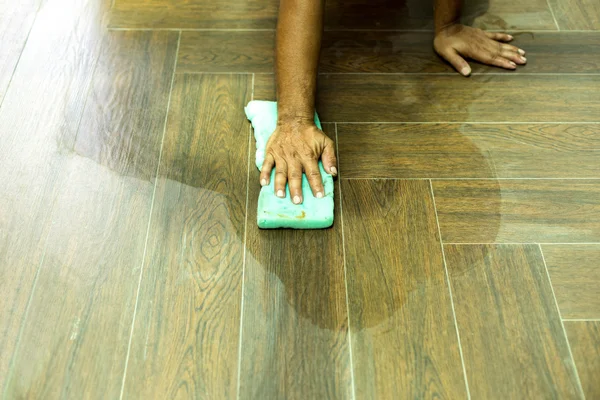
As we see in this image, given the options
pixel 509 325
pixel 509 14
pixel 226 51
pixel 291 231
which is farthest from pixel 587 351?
pixel 226 51

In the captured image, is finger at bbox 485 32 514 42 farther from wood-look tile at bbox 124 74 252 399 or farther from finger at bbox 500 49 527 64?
wood-look tile at bbox 124 74 252 399

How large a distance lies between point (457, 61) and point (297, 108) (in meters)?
0.52

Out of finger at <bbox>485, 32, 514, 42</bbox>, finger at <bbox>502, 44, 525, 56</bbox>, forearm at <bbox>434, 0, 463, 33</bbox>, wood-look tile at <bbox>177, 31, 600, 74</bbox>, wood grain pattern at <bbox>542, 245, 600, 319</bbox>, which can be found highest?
forearm at <bbox>434, 0, 463, 33</bbox>

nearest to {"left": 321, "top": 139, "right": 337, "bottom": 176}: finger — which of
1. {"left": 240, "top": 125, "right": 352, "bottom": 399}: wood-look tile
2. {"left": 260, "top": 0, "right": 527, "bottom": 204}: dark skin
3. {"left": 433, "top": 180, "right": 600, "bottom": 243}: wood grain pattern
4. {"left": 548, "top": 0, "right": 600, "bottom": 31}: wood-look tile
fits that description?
{"left": 260, "top": 0, "right": 527, "bottom": 204}: dark skin

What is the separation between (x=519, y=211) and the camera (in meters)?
1.29

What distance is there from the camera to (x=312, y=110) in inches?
53.8

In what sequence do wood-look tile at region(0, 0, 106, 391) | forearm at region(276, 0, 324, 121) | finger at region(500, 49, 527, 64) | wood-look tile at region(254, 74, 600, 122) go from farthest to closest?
finger at region(500, 49, 527, 64), wood-look tile at region(254, 74, 600, 122), forearm at region(276, 0, 324, 121), wood-look tile at region(0, 0, 106, 391)

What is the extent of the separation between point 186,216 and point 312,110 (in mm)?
403

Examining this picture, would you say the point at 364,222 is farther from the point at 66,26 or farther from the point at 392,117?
the point at 66,26

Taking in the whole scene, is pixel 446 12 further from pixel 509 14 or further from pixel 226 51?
pixel 226 51

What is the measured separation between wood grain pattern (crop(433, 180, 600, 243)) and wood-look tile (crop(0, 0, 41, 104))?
122 centimetres

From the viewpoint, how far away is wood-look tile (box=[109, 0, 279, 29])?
5.49ft

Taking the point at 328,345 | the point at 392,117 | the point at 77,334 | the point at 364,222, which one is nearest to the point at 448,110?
the point at 392,117

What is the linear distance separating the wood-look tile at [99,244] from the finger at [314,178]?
1.23ft
